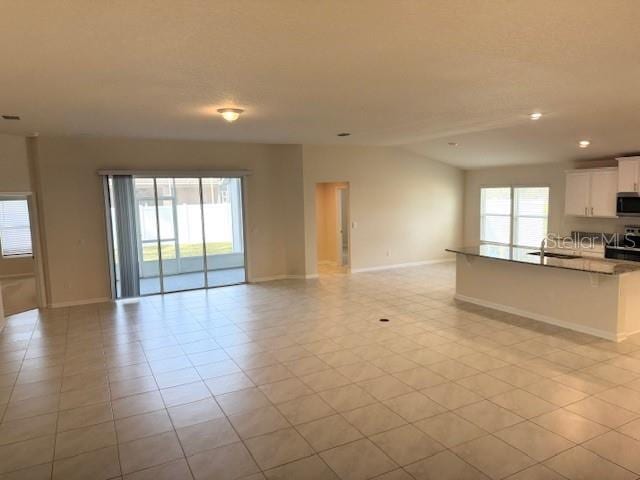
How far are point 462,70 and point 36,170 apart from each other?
672 cm

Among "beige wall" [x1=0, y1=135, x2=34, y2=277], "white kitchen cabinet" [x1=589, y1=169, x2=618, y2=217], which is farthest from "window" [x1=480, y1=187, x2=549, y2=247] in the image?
"beige wall" [x1=0, y1=135, x2=34, y2=277]

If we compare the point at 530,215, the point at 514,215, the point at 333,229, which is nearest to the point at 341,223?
the point at 333,229

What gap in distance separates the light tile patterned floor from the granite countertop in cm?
85

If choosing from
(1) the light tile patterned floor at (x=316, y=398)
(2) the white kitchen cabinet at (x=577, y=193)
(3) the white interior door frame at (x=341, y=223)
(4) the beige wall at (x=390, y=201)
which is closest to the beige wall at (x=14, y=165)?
(1) the light tile patterned floor at (x=316, y=398)

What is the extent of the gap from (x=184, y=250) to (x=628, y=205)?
8012 mm

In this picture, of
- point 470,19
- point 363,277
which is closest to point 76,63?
point 470,19

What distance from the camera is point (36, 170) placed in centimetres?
702

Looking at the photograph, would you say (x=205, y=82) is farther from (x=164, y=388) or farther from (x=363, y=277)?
(x=363, y=277)

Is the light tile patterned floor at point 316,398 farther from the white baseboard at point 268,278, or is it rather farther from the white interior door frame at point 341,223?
the white interior door frame at point 341,223

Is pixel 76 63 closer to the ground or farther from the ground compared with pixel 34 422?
farther from the ground

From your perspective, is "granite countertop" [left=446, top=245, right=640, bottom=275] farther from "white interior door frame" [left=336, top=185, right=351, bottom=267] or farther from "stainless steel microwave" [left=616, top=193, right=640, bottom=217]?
"white interior door frame" [left=336, top=185, right=351, bottom=267]

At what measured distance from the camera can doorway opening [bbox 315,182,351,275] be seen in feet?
33.4

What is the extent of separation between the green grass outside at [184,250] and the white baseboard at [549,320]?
183 inches

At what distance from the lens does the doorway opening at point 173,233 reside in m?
7.64
